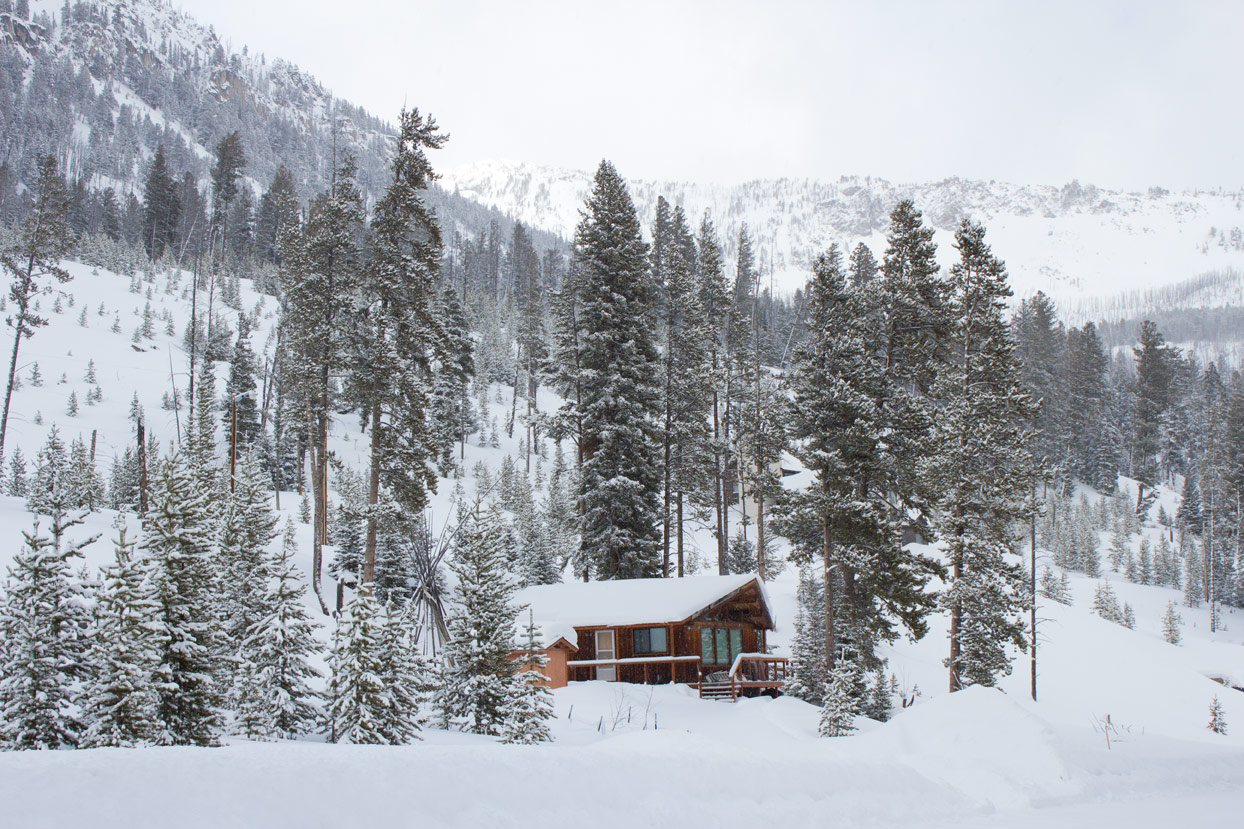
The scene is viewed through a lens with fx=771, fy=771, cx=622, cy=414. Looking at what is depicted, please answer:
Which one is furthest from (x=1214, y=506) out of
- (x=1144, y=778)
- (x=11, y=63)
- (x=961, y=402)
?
(x=11, y=63)

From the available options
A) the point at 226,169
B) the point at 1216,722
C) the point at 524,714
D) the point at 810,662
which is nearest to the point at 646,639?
the point at 810,662

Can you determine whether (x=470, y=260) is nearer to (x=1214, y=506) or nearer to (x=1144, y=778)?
(x=1214, y=506)

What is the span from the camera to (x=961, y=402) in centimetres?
2444

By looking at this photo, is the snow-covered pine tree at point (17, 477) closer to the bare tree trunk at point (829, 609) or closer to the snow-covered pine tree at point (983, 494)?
the bare tree trunk at point (829, 609)

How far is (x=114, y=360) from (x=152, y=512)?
5332 centimetres

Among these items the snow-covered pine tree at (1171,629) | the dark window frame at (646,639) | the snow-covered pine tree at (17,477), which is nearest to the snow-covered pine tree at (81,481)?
the snow-covered pine tree at (17,477)

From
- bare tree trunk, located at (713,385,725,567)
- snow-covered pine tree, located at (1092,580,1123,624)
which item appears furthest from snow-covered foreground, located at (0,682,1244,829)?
snow-covered pine tree, located at (1092,580,1123,624)

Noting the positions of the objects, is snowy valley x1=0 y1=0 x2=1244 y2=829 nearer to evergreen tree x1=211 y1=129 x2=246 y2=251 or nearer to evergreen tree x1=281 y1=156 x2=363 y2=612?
evergreen tree x1=281 y1=156 x2=363 y2=612

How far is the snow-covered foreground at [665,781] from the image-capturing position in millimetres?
5648

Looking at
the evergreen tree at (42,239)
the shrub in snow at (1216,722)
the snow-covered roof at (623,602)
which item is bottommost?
the shrub in snow at (1216,722)

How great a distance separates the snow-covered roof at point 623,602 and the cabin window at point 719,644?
172 centimetres

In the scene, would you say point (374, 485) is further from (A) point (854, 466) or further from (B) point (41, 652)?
(A) point (854, 466)

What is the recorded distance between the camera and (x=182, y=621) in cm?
1212

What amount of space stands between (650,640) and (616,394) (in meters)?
9.13
